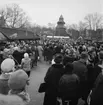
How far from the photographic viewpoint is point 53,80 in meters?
4.59

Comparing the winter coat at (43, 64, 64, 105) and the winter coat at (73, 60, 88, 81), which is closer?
the winter coat at (43, 64, 64, 105)

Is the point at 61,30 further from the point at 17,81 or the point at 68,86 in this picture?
the point at 17,81

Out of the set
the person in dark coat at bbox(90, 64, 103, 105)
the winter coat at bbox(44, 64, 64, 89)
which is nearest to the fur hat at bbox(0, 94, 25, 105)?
the person in dark coat at bbox(90, 64, 103, 105)

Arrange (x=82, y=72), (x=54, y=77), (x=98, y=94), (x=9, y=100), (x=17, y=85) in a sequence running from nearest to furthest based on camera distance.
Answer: (x=9, y=100)
(x=17, y=85)
(x=98, y=94)
(x=54, y=77)
(x=82, y=72)

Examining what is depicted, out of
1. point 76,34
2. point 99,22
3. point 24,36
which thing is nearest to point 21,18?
point 76,34

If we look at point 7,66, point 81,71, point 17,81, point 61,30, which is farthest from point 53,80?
point 61,30

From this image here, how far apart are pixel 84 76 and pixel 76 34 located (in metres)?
88.0

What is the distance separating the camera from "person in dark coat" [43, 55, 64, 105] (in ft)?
15.1

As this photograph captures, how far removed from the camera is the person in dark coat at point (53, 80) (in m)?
4.59

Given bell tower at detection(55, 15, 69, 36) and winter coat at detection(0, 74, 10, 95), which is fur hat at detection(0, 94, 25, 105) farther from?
bell tower at detection(55, 15, 69, 36)

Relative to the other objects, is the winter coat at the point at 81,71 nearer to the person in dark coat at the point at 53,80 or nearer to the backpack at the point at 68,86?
the person in dark coat at the point at 53,80

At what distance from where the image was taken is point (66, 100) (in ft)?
14.0

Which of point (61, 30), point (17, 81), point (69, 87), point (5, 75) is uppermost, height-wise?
point (61, 30)

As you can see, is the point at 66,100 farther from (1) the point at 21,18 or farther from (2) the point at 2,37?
(1) the point at 21,18
